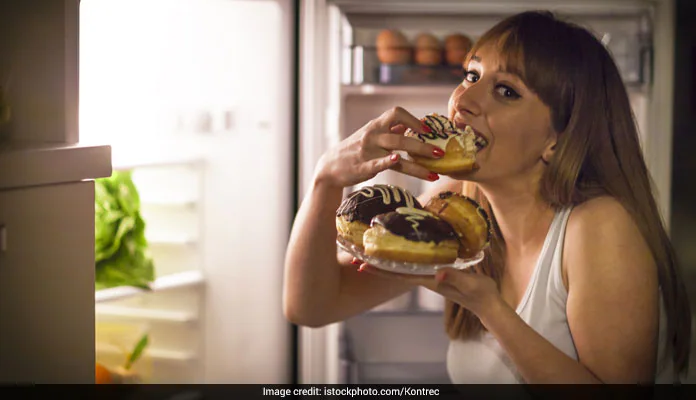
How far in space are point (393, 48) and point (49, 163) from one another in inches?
25.3

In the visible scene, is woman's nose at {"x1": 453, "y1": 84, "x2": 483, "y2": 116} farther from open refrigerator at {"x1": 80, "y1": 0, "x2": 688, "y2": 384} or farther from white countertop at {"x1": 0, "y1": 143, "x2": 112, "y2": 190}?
white countertop at {"x1": 0, "y1": 143, "x2": 112, "y2": 190}

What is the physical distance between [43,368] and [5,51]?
459 millimetres

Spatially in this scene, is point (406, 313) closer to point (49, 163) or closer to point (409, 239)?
point (409, 239)

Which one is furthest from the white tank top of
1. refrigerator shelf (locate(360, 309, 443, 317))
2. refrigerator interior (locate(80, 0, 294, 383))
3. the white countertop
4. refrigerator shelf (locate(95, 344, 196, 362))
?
refrigerator shelf (locate(95, 344, 196, 362))

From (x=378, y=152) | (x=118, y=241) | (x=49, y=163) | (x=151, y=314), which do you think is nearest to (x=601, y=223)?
(x=378, y=152)

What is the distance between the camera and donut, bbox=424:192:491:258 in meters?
0.91

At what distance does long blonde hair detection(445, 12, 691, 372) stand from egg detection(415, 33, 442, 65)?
212 mm

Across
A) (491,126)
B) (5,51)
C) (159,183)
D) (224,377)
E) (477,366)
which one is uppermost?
(5,51)

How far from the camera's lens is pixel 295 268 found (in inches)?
45.6

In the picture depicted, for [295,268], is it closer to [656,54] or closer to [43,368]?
[43,368]

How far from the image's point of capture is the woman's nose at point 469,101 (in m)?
1.01

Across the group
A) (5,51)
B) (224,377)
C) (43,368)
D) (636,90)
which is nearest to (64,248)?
(43,368)

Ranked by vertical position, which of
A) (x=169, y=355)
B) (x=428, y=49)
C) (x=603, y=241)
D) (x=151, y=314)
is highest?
(x=428, y=49)

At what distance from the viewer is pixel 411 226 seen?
87cm
